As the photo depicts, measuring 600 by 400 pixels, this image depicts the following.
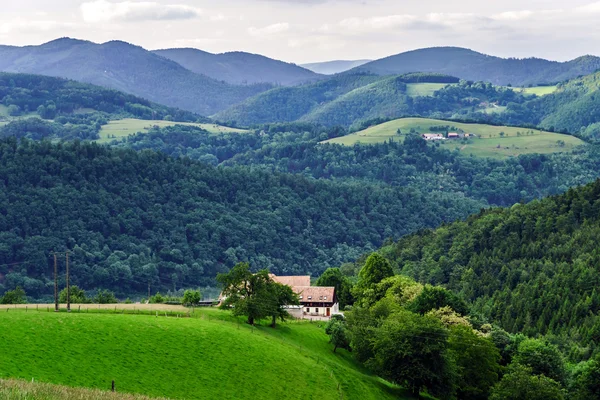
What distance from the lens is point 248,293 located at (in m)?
90.9

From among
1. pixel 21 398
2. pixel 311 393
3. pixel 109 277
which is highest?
pixel 21 398

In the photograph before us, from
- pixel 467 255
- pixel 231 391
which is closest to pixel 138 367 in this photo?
pixel 231 391

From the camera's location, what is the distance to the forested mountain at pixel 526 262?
13362 cm

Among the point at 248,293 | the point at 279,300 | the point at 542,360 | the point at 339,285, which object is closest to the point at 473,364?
the point at 542,360

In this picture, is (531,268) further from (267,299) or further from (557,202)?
(267,299)

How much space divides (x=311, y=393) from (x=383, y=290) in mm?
39529

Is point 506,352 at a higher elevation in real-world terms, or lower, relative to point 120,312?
lower

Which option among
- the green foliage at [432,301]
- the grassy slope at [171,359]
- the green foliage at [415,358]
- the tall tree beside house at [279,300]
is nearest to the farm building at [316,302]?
the green foliage at [432,301]

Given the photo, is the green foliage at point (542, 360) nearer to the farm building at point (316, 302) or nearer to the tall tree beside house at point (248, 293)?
the farm building at point (316, 302)

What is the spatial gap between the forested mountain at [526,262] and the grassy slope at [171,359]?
51613 mm

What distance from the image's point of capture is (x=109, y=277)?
182625 millimetres

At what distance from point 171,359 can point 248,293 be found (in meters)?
20.0

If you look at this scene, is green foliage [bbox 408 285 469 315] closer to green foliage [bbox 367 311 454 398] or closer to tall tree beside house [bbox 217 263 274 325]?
green foliage [bbox 367 311 454 398]

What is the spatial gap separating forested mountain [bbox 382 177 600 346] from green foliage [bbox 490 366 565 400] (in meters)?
37.0
